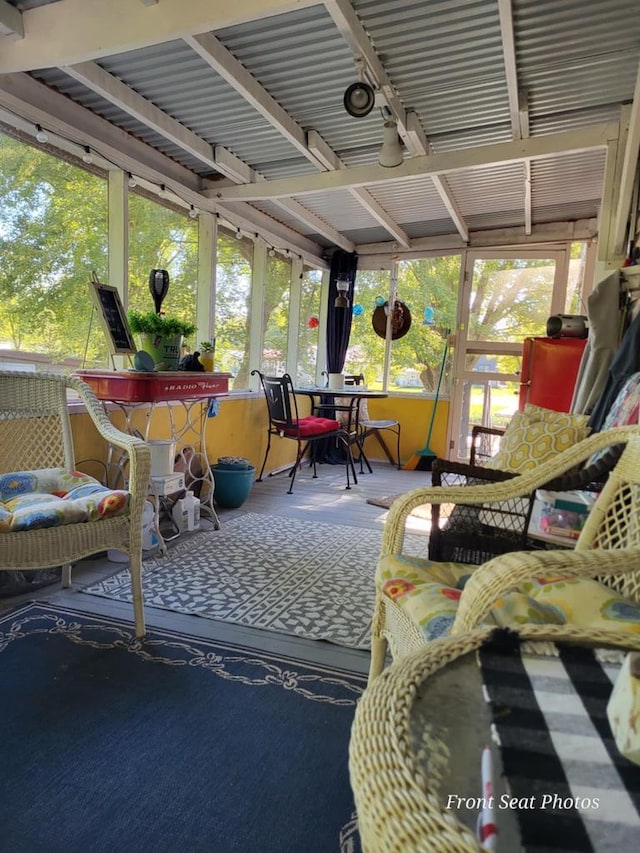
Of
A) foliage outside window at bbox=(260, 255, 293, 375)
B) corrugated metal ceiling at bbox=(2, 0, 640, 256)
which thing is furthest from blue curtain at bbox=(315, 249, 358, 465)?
corrugated metal ceiling at bbox=(2, 0, 640, 256)

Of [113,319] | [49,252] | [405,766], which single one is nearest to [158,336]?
[113,319]

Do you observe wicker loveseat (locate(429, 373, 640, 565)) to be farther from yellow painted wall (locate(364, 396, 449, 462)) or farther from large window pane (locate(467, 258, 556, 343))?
yellow painted wall (locate(364, 396, 449, 462))

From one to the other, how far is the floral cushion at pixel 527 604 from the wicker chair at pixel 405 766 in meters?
0.32

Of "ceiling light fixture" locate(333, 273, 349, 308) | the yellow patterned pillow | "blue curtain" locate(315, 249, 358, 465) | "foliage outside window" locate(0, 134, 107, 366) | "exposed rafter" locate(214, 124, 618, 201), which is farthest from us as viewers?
"blue curtain" locate(315, 249, 358, 465)

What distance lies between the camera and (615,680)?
626mm

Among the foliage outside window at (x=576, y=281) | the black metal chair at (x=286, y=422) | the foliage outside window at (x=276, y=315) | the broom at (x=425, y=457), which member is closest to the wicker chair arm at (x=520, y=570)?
the black metal chair at (x=286, y=422)

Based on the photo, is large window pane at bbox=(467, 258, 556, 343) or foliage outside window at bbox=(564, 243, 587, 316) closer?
foliage outside window at bbox=(564, 243, 587, 316)

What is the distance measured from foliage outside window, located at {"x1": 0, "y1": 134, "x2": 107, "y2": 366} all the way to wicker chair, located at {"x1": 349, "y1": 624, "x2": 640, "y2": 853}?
2.62 metres

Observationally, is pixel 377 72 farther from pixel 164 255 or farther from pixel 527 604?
pixel 527 604

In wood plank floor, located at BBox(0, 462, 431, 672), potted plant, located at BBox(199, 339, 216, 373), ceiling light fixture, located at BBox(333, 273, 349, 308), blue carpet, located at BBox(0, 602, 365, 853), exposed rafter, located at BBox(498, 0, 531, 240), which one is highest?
exposed rafter, located at BBox(498, 0, 531, 240)

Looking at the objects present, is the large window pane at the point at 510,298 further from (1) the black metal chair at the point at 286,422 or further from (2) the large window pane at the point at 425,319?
(1) the black metal chair at the point at 286,422

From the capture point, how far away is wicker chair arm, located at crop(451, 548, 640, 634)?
0.89m

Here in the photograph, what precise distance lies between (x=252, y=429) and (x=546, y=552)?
3794mm

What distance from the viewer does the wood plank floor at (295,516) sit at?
6.07 ft
